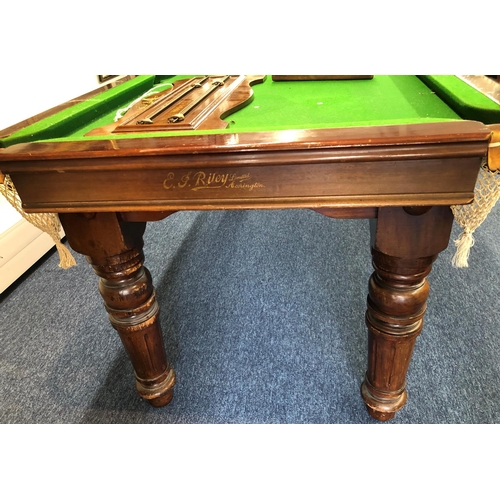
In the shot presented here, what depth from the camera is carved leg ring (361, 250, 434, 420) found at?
84cm

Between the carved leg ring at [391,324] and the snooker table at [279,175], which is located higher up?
the snooker table at [279,175]

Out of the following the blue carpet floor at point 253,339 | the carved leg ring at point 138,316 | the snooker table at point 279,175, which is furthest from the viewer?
the blue carpet floor at point 253,339

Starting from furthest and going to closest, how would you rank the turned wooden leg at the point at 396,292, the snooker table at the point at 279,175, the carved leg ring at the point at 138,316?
the carved leg ring at the point at 138,316 < the turned wooden leg at the point at 396,292 < the snooker table at the point at 279,175

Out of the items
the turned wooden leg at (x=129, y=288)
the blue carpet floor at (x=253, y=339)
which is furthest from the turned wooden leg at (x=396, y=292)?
the turned wooden leg at (x=129, y=288)

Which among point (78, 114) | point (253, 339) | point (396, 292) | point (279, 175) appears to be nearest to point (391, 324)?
point (396, 292)

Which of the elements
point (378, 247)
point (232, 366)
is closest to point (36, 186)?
point (378, 247)

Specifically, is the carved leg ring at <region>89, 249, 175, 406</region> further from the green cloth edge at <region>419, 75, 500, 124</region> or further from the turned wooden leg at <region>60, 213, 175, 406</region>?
the green cloth edge at <region>419, 75, 500, 124</region>

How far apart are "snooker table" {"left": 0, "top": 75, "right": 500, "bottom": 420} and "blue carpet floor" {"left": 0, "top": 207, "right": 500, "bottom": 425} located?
21cm

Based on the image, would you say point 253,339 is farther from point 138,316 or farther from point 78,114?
point 78,114

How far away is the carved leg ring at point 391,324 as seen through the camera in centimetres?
84

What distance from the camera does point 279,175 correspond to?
688 mm

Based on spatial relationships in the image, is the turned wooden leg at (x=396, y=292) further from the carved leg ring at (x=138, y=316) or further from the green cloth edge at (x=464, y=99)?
the carved leg ring at (x=138, y=316)

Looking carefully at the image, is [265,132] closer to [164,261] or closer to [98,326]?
[98,326]

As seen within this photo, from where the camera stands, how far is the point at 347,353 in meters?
1.29
